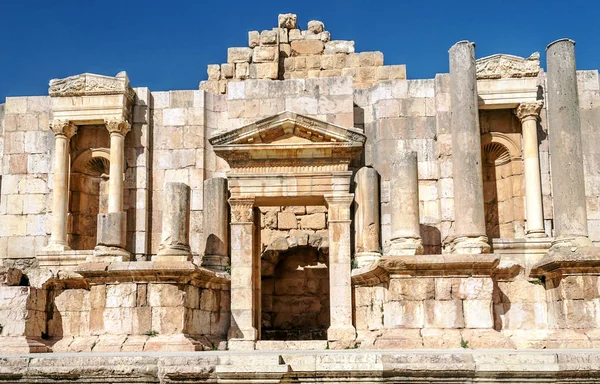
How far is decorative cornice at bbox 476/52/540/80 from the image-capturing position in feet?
53.4

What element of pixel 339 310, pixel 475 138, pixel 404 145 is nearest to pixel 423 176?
pixel 404 145

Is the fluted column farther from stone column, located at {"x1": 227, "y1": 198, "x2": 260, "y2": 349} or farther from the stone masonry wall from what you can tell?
the stone masonry wall

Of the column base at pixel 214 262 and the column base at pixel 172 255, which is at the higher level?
the column base at pixel 172 255

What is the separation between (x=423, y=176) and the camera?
54.2 feet

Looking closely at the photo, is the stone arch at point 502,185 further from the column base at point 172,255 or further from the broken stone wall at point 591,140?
the column base at point 172,255

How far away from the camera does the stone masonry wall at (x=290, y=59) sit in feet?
64.3

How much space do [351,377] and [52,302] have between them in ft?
27.0

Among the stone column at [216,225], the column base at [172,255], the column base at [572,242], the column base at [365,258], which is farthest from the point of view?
the stone column at [216,225]

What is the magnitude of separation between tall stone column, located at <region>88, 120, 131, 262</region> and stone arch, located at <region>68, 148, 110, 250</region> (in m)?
0.75

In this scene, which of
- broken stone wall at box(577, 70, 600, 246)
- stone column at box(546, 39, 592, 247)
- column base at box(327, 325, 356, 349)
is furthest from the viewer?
broken stone wall at box(577, 70, 600, 246)

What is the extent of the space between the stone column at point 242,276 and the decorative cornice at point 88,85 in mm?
3910

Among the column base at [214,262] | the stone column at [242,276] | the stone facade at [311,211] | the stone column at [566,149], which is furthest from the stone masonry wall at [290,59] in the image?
the column base at [214,262]

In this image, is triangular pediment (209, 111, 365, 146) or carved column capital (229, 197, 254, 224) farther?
carved column capital (229, 197, 254, 224)

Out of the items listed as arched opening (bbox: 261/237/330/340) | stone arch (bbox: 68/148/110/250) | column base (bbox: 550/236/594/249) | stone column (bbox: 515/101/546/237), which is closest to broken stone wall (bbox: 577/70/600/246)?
stone column (bbox: 515/101/546/237)
